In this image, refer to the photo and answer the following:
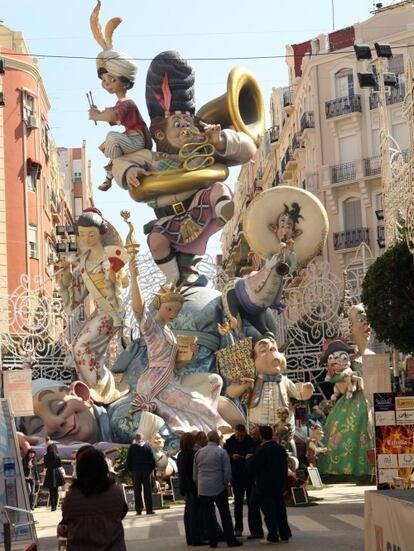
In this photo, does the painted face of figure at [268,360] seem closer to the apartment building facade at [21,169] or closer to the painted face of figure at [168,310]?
the painted face of figure at [168,310]

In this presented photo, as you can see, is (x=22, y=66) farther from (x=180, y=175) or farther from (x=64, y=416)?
(x=64, y=416)

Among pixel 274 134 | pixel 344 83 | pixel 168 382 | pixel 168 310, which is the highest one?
pixel 274 134

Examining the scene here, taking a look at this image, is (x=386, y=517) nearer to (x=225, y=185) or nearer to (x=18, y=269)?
(x=225, y=185)

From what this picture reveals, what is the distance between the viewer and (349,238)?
59.0 metres

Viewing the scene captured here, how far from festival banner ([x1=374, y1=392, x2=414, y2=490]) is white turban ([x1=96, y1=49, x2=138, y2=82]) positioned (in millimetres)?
18126

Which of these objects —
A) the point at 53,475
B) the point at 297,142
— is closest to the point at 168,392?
the point at 53,475

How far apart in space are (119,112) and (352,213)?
27.6 m

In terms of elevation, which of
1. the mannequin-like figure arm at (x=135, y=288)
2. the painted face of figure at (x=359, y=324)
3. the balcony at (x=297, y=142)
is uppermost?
the balcony at (x=297, y=142)

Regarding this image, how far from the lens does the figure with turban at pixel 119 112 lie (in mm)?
33938

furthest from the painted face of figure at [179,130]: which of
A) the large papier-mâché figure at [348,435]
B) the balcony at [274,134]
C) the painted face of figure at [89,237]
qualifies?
the balcony at [274,134]

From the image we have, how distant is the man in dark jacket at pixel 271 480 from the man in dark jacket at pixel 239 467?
2.81ft

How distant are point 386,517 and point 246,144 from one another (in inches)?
951

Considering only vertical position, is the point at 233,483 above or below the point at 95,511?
below

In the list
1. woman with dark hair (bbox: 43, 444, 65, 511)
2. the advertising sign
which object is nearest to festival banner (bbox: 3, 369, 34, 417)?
woman with dark hair (bbox: 43, 444, 65, 511)
